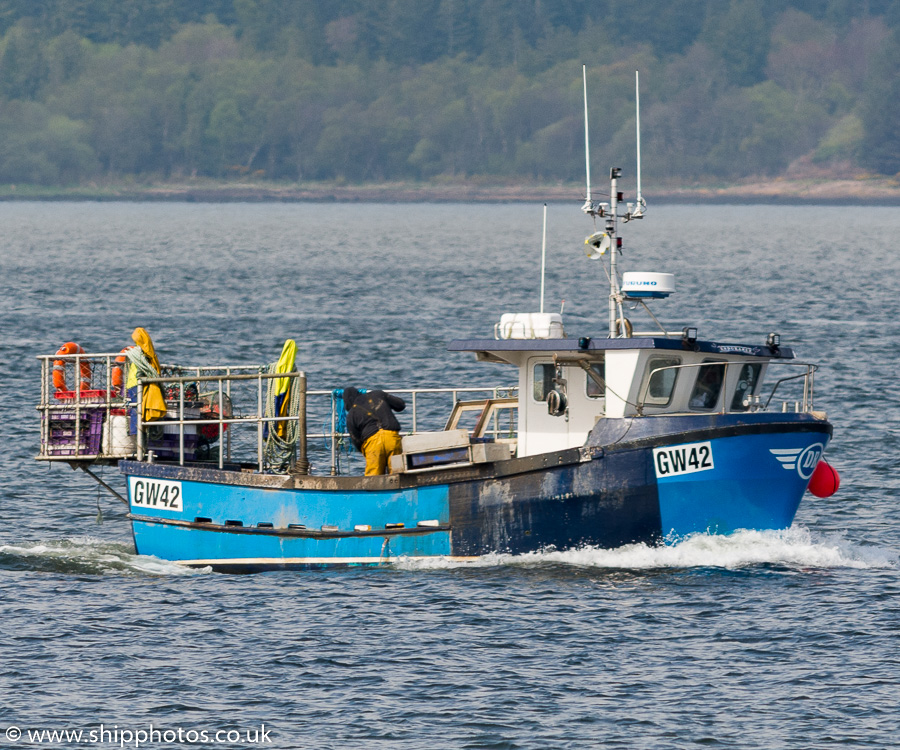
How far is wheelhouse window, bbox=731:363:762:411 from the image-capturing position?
1030 inches

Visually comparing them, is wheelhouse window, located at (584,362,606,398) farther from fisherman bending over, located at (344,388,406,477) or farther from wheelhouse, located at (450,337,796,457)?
fisherman bending over, located at (344,388,406,477)

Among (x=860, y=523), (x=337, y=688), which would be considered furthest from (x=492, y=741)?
(x=860, y=523)

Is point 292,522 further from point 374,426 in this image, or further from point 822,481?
point 822,481

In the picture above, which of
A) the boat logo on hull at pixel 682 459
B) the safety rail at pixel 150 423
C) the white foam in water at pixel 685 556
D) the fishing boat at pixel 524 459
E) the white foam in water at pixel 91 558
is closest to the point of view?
the boat logo on hull at pixel 682 459

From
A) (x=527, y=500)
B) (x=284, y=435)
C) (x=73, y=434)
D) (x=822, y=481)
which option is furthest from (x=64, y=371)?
(x=822, y=481)

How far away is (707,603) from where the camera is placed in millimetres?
24328

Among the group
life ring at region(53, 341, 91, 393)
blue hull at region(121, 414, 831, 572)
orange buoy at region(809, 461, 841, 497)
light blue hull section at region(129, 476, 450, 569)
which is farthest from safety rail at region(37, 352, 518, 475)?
orange buoy at region(809, 461, 841, 497)

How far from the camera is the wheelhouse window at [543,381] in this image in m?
26.4

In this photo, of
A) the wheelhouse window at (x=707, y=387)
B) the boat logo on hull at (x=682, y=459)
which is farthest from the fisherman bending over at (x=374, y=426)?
the wheelhouse window at (x=707, y=387)

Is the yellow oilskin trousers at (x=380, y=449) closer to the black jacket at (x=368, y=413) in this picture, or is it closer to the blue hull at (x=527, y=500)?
the black jacket at (x=368, y=413)

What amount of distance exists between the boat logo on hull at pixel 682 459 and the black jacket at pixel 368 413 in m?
4.32

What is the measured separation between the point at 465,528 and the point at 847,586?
590cm

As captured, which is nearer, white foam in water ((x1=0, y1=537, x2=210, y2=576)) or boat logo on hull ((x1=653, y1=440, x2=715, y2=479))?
boat logo on hull ((x1=653, y1=440, x2=715, y2=479))

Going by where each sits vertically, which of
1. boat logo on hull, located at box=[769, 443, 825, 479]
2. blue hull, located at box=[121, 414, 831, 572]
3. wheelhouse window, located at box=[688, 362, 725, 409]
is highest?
wheelhouse window, located at box=[688, 362, 725, 409]
